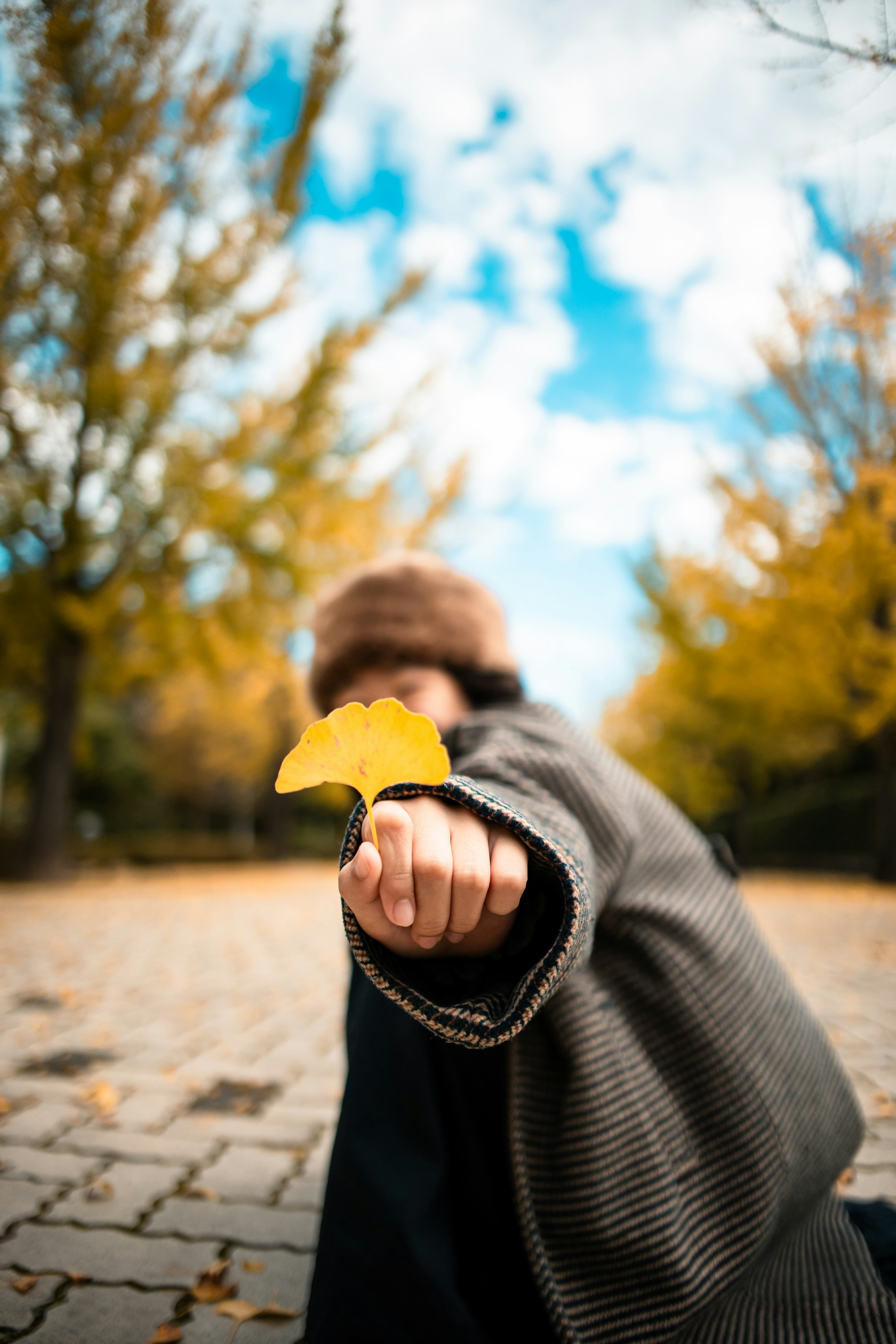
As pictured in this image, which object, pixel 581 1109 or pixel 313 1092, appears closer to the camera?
pixel 581 1109

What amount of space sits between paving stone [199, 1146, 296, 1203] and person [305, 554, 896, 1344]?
0.87 metres

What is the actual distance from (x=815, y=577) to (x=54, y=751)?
9.44m

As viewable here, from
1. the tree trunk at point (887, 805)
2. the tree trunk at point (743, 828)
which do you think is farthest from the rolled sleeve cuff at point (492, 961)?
the tree trunk at point (743, 828)

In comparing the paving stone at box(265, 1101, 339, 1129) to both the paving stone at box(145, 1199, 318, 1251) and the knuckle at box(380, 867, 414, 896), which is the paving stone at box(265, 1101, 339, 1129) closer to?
the paving stone at box(145, 1199, 318, 1251)

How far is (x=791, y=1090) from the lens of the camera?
989 mm

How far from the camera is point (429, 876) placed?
0.61 meters

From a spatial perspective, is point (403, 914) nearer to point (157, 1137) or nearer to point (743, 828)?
point (157, 1137)

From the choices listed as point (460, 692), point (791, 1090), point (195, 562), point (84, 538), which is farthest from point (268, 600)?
point (791, 1090)

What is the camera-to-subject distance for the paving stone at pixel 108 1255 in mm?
1278

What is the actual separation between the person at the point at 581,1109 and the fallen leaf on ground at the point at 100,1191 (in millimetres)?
935

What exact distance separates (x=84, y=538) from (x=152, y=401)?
1694mm

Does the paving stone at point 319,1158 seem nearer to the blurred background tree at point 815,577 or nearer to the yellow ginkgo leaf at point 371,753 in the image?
the yellow ginkgo leaf at point 371,753

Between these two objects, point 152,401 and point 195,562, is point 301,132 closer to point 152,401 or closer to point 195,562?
point 152,401

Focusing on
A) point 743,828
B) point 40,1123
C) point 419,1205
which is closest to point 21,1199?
point 40,1123
